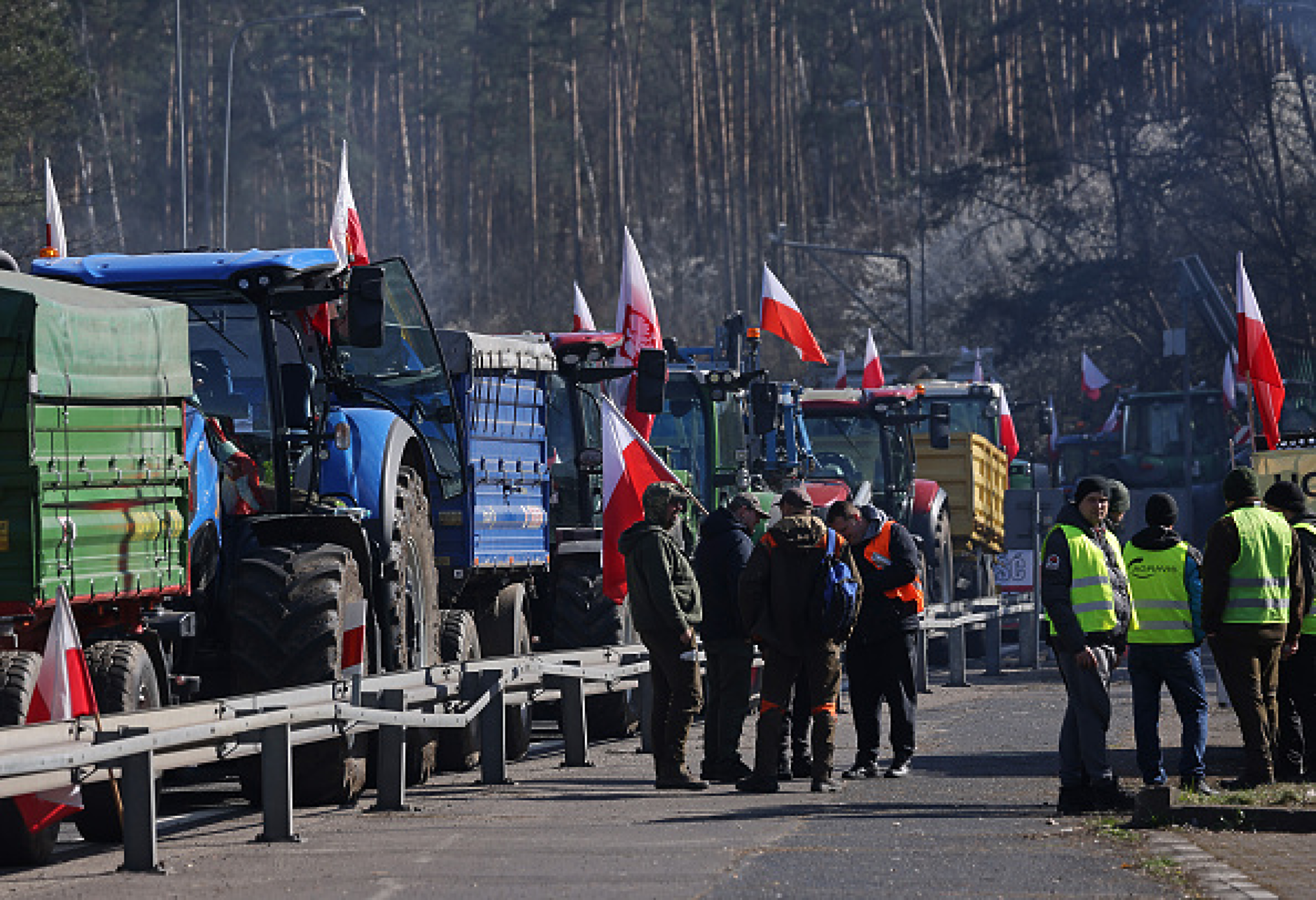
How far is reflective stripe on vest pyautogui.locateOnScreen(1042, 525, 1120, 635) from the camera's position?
41.1 ft

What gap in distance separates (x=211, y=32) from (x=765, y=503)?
222 ft

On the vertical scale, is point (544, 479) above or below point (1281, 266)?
below

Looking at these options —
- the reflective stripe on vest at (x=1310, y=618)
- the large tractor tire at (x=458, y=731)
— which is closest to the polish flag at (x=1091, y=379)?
the large tractor tire at (x=458, y=731)

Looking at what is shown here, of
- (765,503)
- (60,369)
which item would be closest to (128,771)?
(60,369)

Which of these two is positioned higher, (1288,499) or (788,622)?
(1288,499)

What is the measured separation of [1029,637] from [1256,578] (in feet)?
53.4

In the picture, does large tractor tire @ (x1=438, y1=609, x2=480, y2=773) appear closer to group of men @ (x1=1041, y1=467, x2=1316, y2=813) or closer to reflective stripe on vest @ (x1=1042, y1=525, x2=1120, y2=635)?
group of men @ (x1=1041, y1=467, x2=1316, y2=813)

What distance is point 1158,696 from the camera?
12.8 meters

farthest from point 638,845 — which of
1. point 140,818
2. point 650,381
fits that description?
point 650,381

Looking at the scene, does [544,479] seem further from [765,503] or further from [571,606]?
[765,503]

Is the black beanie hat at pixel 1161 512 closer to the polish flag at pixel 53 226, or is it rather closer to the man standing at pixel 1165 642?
the man standing at pixel 1165 642

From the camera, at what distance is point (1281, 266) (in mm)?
53094

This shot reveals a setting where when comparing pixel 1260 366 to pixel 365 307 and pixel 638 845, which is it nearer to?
pixel 365 307

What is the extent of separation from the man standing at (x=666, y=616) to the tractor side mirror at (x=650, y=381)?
3.91 metres
